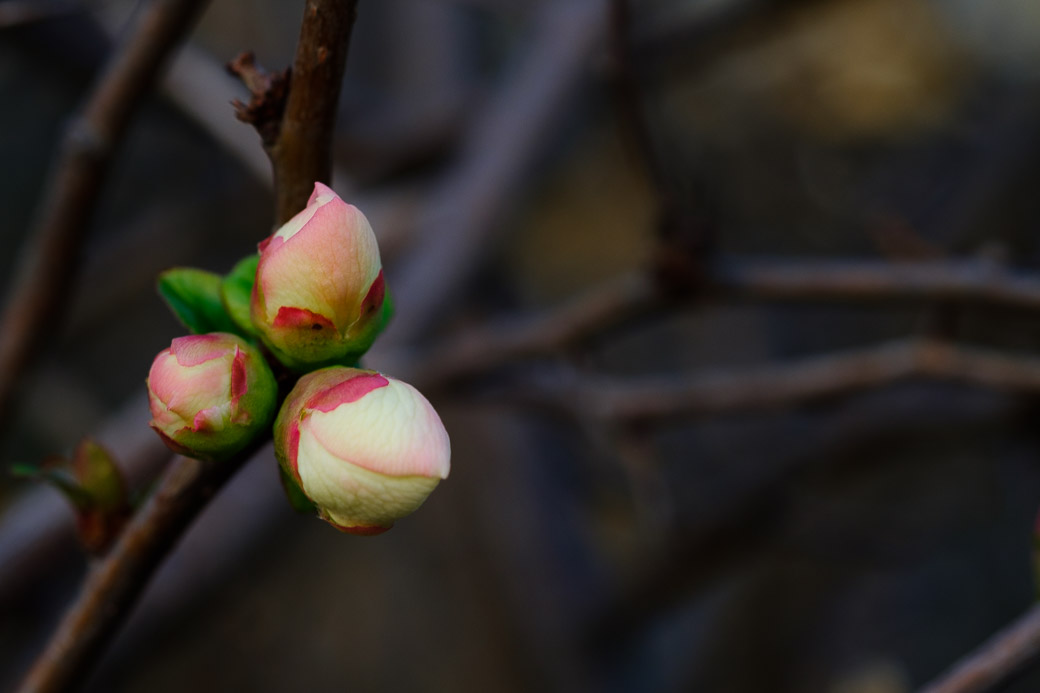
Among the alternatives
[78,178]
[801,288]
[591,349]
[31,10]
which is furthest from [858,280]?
[31,10]

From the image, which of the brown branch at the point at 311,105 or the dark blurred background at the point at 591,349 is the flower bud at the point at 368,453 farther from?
the dark blurred background at the point at 591,349

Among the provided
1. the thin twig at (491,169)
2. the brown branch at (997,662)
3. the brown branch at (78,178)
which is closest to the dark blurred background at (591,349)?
the thin twig at (491,169)

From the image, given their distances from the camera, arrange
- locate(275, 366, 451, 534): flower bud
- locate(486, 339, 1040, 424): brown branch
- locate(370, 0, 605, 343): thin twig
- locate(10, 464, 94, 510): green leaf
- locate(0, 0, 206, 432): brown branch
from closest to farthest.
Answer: locate(275, 366, 451, 534): flower bud
locate(10, 464, 94, 510): green leaf
locate(0, 0, 206, 432): brown branch
locate(486, 339, 1040, 424): brown branch
locate(370, 0, 605, 343): thin twig

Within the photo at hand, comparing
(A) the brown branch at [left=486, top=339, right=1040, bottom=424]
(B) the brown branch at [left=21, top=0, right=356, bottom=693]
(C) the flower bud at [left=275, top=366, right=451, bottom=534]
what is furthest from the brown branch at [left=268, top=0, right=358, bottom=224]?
(A) the brown branch at [left=486, top=339, right=1040, bottom=424]

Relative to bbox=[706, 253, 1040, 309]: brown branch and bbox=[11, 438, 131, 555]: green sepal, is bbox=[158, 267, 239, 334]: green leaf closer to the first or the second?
bbox=[11, 438, 131, 555]: green sepal

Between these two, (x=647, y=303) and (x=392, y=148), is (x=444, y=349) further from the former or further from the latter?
(x=392, y=148)

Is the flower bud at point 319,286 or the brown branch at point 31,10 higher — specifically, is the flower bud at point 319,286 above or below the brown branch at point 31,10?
below

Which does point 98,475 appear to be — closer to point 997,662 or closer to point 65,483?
point 65,483
